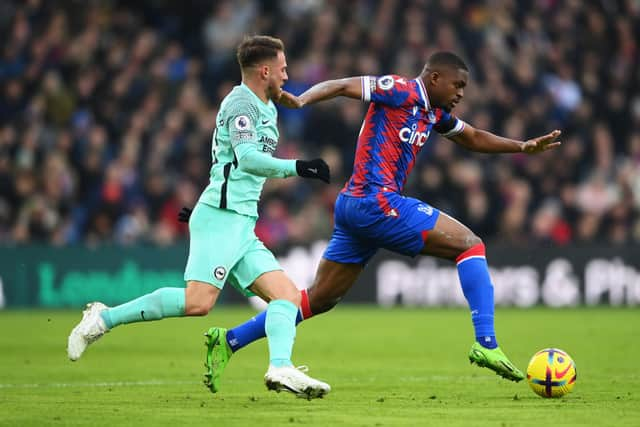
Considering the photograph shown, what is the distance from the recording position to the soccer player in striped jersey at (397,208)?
8758 mm

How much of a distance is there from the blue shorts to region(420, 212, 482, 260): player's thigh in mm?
43

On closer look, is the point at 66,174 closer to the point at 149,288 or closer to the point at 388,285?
the point at 149,288

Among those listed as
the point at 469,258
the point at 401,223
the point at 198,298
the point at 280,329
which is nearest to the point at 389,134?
the point at 401,223

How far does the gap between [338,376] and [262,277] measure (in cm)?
224

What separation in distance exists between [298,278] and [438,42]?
16.2 feet

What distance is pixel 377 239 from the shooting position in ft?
29.2

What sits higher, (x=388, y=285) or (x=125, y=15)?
(x=125, y=15)

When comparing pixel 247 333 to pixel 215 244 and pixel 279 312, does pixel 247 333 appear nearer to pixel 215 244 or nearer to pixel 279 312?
pixel 279 312

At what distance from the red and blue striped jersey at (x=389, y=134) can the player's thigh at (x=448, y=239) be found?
0.44m

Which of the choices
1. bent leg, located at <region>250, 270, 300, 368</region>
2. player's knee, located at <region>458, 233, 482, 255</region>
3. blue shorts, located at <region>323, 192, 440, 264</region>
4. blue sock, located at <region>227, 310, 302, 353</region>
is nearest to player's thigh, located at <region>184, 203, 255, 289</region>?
bent leg, located at <region>250, 270, 300, 368</region>

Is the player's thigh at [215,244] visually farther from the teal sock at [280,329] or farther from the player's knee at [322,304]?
the player's knee at [322,304]

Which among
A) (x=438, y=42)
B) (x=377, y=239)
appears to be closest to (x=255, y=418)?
(x=377, y=239)

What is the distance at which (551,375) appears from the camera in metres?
8.30

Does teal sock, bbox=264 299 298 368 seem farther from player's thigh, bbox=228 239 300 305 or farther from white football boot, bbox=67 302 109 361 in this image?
white football boot, bbox=67 302 109 361
